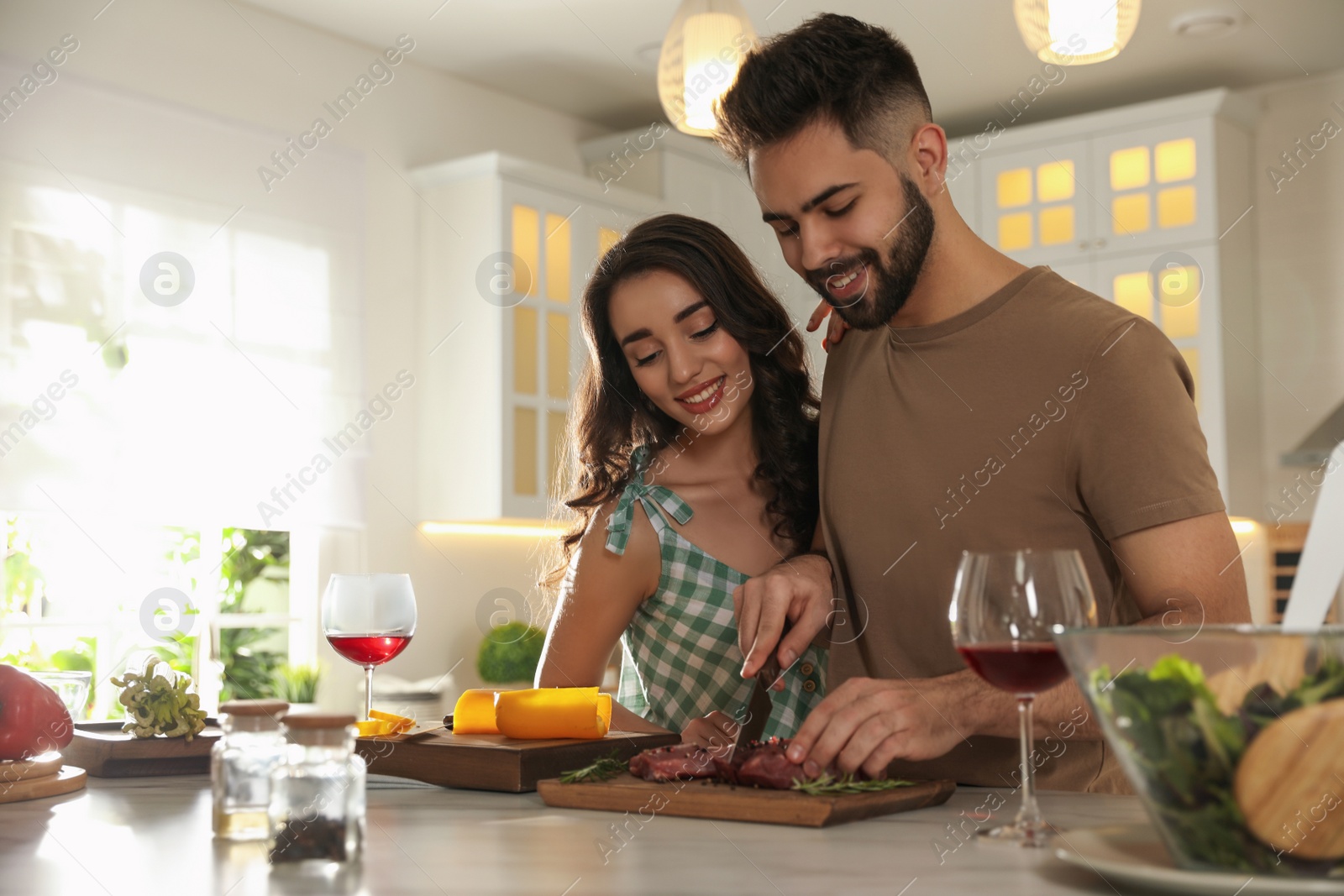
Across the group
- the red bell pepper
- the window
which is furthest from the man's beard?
the window

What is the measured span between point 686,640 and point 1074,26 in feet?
3.81

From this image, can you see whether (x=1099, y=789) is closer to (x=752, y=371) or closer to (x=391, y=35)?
(x=752, y=371)

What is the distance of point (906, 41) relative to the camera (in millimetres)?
4090

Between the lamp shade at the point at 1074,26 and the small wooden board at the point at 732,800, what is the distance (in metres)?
1.40

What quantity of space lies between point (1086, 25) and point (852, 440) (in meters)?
0.88

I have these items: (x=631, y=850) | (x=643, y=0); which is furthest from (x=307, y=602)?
(x=631, y=850)

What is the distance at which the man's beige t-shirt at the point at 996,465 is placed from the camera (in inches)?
54.7

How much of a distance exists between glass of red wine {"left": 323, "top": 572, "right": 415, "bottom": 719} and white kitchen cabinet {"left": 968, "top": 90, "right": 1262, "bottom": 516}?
11.2 ft

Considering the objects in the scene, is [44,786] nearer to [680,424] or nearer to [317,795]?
[317,795]

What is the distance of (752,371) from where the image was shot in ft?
6.31

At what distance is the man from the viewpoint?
1.37 meters

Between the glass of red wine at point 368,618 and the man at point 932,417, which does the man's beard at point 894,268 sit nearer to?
the man at point 932,417

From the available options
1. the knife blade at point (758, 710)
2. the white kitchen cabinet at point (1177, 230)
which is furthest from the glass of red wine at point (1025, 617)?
the white kitchen cabinet at point (1177, 230)

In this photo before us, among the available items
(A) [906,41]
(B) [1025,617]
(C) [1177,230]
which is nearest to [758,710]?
(B) [1025,617]
